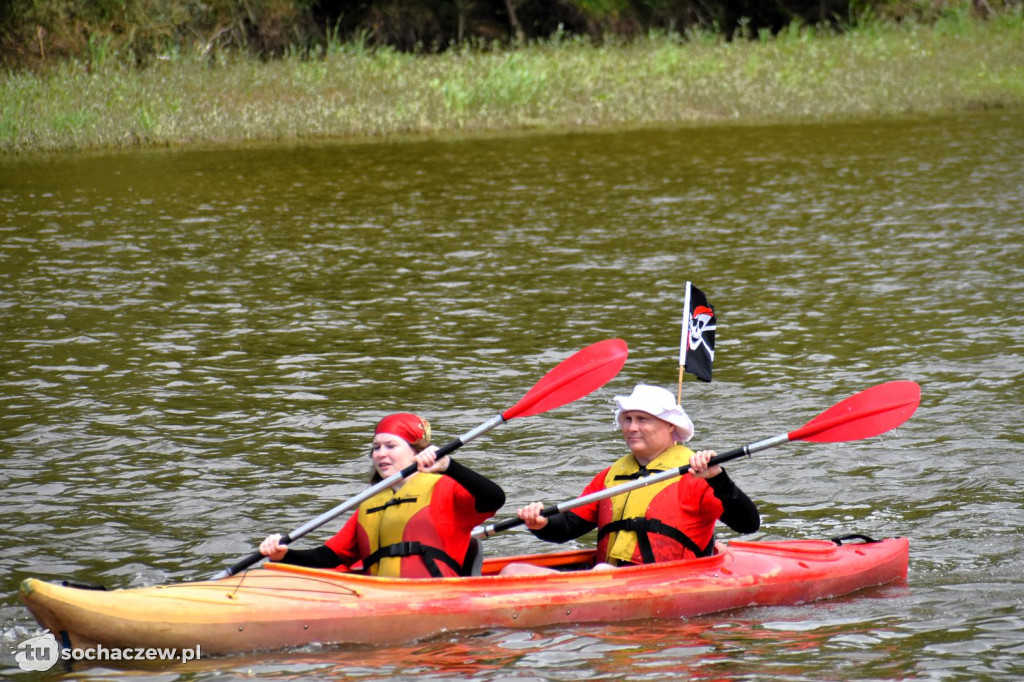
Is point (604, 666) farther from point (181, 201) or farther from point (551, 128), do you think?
point (551, 128)

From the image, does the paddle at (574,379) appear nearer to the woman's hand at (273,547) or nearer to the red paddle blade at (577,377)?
the red paddle blade at (577,377)

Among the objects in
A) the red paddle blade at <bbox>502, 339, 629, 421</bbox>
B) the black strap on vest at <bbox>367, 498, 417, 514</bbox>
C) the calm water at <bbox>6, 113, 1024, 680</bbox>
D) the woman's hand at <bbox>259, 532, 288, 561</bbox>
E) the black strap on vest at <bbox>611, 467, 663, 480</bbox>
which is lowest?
the calm water at <bbox>6, 113, 1024, 680</bbox>

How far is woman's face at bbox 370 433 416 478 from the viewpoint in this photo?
5.41 m

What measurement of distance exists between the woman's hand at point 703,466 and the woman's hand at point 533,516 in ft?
2.14

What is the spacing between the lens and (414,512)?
5445 millimetres

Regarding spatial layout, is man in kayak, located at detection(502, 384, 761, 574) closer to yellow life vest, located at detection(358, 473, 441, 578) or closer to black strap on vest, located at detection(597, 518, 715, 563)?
black strap on vest, located at detection(597, 518, 715, 563)

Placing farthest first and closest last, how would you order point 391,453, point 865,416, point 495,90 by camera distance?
point 495,90 → point 865,416 → point 391,453

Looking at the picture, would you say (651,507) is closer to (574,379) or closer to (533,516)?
(533,516)

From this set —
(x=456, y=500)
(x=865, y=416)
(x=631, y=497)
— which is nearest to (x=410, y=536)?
(x=456, y=500)

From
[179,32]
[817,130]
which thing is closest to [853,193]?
[817,130]

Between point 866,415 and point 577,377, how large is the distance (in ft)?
4.25

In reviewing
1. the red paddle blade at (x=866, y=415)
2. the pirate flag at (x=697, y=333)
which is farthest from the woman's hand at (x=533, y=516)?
the pirate flag at (x=697, y=333)

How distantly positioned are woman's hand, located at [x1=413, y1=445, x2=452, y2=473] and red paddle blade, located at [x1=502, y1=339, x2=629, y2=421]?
90 centimetres

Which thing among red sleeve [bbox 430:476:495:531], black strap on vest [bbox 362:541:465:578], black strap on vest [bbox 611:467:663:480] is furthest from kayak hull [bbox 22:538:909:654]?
black strap on vest [bbox 611:467:663:480]
